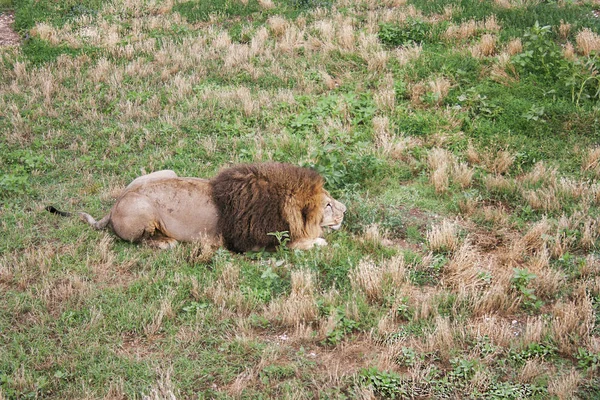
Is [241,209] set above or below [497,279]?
above

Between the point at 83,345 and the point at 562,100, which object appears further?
the point at 562,100

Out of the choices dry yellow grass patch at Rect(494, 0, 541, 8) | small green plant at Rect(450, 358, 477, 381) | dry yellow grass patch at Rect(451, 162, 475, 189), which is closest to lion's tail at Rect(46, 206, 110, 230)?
small green plant at Rect(450, 358, 477, 381)

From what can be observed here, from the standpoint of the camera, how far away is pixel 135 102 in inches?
463

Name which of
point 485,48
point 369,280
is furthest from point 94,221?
point 485,48

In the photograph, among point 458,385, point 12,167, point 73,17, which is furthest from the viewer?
point 73,17

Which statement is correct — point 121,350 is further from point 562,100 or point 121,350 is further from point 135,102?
point 562,100

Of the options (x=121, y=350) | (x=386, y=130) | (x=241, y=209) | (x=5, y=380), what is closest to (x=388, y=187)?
(x=386, y=130)

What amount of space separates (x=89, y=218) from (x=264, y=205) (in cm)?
235

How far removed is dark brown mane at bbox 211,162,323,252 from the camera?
7.20 metres

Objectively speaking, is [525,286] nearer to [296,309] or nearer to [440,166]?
[296,309]

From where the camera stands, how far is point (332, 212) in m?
7.63

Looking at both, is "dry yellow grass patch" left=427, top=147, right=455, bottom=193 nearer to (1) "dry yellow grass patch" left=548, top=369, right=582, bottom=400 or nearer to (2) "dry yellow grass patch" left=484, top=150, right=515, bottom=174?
(2) "dry yellow grass patch" left=484, top=150, right=515, bottom=174

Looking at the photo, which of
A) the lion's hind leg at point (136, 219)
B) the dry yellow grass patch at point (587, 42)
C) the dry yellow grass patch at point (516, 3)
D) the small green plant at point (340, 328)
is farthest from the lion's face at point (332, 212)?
the dry yellow grass patch at point (516, 3)

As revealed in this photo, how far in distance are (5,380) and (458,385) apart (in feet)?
12.0
